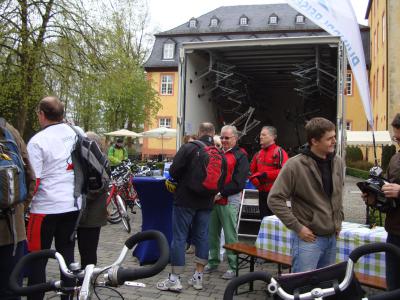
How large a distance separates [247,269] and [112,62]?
476 inches

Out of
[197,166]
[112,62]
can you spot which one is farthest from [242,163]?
[112,62]

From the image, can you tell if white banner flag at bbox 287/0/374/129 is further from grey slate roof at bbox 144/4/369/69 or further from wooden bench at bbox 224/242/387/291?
grey slate roof at bbox 144/4/369/69

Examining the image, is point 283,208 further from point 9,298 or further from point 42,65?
point 42,65

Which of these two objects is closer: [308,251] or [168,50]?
[308,251]

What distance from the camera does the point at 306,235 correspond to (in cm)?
330

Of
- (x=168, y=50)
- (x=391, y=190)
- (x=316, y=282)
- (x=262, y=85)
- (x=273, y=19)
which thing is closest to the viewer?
(x=316, y=282)

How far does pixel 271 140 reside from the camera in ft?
21.4

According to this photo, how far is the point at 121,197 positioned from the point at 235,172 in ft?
18.0

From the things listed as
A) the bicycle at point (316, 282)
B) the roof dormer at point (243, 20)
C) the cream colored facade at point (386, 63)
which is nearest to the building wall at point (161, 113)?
the roof dormer at point (243, 20)

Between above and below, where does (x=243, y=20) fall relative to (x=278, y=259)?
above

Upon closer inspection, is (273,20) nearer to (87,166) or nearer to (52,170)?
(87,166)

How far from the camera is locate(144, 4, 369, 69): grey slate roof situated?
42.2 m

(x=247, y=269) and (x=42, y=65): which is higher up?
(x=42, y=65)

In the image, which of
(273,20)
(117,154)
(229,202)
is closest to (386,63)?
(273,20)
